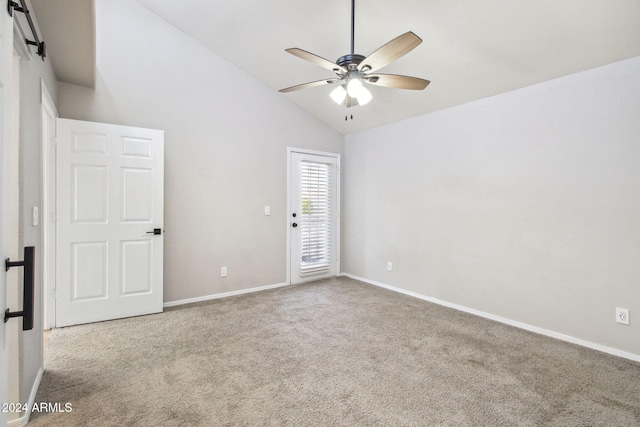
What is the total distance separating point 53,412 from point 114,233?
5.93 ft

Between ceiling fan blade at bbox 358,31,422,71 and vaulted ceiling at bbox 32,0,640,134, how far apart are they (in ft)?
2.81

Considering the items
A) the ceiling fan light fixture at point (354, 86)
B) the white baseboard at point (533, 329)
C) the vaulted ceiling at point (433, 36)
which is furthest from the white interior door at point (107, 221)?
the white baseboard at point (533, 329)

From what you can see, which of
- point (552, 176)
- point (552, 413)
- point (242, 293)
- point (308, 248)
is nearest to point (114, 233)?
point (242, 293)

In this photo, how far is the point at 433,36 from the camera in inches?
111

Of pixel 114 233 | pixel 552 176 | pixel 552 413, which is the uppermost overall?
pixel 552 176

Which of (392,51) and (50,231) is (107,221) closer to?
(50,231)

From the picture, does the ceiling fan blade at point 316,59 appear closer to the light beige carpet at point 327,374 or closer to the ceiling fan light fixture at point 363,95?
the ceiling fan light fixture at point 363,95

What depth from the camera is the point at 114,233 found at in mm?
3271

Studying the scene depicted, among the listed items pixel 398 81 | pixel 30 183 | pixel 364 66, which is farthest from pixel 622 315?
pixel 30 183

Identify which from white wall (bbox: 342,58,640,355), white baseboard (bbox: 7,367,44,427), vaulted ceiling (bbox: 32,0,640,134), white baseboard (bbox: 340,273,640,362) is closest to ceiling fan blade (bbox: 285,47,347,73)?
vaulted ceiling (bbox: 32,0,640,134)

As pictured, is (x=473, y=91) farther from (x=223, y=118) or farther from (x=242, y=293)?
(x=242, y=293)

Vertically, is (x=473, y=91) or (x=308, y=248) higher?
(x=473, y=91)

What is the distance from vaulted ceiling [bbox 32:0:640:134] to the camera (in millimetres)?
2354

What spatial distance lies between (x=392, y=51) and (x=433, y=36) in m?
1.13
